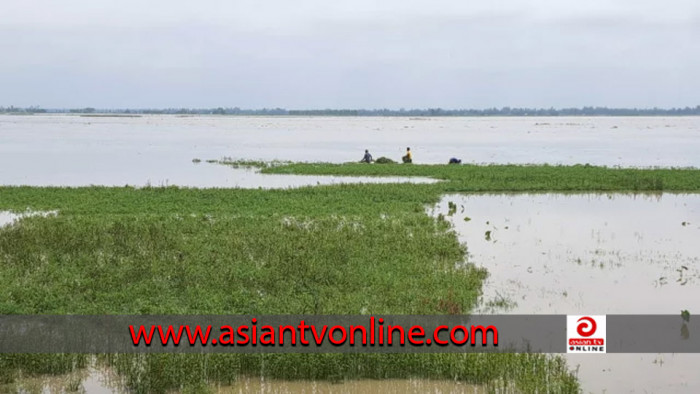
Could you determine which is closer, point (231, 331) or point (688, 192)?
A: point (231, 331)

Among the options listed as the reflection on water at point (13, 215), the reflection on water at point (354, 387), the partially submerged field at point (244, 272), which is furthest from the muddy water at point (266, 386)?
the reflection on water at point (13, 215)

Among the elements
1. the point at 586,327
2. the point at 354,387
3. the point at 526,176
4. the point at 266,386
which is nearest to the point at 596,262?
the point at 586,327

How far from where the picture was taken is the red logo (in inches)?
460

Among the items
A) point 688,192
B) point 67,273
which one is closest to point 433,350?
point 67,273

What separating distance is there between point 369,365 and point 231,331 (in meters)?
2.29

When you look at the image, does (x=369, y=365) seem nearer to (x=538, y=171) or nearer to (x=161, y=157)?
(x=538, y=171)

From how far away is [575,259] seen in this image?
57.9 ft

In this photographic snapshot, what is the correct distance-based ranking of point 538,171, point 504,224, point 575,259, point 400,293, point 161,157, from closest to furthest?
point 400,293, point 575,259, point 504,224, point 538,171, point 161,157

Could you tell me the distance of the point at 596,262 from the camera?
17.3 m

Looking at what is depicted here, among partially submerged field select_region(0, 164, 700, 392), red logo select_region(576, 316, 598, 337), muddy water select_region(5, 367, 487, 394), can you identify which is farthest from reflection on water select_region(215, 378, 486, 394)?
red logo select_region(576, 316, 598, 337)

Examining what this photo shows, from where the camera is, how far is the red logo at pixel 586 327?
1169 centimetres

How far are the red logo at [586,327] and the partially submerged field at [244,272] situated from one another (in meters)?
1.90

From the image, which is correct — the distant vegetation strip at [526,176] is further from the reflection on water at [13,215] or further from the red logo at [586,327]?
the red logo at [586,327]

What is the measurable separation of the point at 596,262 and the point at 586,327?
5.63m
